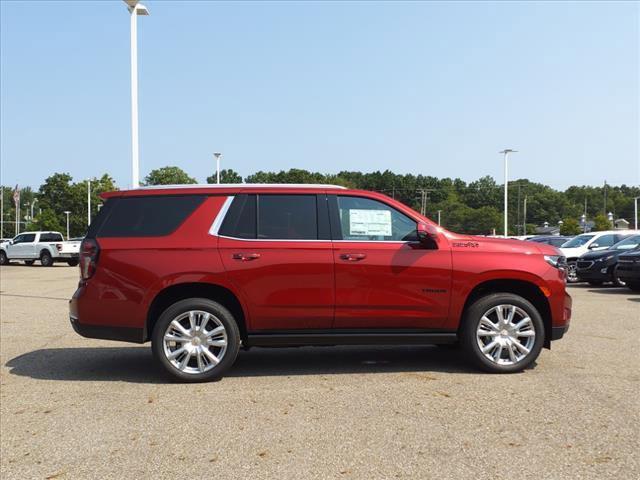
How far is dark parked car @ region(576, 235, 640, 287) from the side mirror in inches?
499

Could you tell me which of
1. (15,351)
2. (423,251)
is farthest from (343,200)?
(15,351)

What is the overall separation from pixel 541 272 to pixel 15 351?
6465 millimetres

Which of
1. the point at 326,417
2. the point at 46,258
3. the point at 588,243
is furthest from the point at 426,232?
the point at 46,258

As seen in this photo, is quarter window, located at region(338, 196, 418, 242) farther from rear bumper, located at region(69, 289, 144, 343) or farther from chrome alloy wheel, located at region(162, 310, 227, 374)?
rear bumper, located at region(69, 289, 144, 343)

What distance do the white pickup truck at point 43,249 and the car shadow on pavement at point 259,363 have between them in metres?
27.0

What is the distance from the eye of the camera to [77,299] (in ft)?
20.1

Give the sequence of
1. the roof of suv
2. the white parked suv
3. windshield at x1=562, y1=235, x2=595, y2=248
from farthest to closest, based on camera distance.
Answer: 1. windshield at x1=562, y1=235, x2=595, y2=248
2. the white parked suv
3. the roof of suv

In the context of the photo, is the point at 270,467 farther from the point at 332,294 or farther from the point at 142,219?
the point at 142,219

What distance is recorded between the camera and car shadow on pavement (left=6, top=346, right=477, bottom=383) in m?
6.53

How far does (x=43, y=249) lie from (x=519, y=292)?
3258 cm

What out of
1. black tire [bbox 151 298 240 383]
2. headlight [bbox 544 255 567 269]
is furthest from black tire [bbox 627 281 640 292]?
black tire [bbox 151 298 240 383]

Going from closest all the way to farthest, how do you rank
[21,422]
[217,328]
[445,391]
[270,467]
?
[270,467] → [21,422] → [445,391] → [217,328]

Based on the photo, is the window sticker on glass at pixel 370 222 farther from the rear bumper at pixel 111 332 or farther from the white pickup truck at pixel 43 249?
the white pickup truck at pixel 43 249

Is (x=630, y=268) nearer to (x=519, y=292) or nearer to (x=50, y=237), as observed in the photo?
(x=519, y=292)
